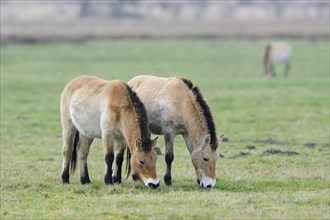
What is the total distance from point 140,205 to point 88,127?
2725 millimetres

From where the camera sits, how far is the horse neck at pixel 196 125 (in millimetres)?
12565

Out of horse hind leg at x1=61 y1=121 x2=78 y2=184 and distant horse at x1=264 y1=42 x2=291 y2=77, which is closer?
horse hind leg at x1=61 y1=121 x2=78 y2=184

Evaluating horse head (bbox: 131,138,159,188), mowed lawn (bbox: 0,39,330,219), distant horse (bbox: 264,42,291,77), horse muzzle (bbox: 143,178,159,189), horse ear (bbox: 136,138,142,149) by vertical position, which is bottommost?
distant horse (bbox: 264,42,291,77)

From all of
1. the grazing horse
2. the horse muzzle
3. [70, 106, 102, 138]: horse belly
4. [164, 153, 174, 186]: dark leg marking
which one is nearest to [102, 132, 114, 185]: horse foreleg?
the grazing horse

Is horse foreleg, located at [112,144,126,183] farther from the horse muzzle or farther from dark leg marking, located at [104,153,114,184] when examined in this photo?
the horse muzzle

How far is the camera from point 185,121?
12719 millimetres

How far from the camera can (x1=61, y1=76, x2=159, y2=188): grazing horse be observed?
11898 mm

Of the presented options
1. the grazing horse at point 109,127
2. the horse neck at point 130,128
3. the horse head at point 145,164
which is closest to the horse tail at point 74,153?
the grazing horse at point 109,127

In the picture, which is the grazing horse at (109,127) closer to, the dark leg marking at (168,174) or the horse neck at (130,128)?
the horse neck at (130,128)

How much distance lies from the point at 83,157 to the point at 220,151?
481 centimetres

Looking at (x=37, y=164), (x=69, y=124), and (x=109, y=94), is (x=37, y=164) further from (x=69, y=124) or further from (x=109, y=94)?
(x=109, y=94)

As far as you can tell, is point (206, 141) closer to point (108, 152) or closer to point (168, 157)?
point (168, 157)

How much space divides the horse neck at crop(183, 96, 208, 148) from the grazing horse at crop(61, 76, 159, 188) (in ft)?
2.95

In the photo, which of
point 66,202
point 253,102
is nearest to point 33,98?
point 253,102
